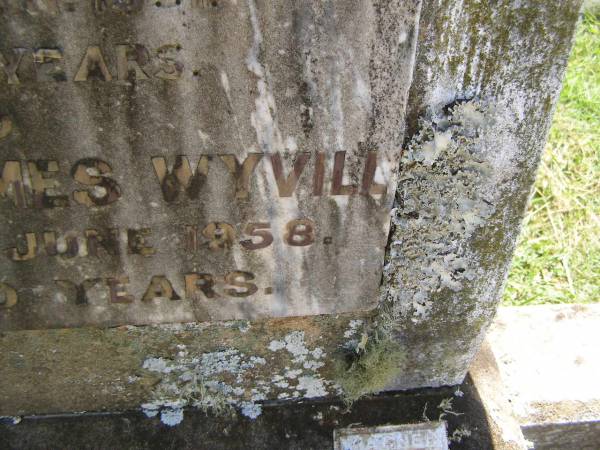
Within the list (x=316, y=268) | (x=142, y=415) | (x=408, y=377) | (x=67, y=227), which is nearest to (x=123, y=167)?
(x=67, y=227)

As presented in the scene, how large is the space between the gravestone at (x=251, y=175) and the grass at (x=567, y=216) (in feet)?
3.02

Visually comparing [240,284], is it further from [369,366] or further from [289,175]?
[369,366]

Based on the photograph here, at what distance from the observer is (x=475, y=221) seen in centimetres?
122

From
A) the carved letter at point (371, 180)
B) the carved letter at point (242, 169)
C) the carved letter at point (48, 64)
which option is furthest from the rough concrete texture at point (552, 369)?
the carved letter at point (48, 64)

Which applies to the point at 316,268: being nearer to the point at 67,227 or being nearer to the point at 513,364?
the point at 67,227

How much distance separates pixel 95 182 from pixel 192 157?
8.0 inches

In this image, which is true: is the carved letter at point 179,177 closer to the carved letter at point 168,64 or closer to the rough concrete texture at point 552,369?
the carved letter at point 168,64

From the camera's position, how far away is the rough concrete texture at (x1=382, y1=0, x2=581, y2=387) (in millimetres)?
968

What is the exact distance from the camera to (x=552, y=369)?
173cm

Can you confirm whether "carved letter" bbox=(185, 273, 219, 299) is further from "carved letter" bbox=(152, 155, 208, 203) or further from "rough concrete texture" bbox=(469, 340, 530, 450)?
"rough concrete texture" bbox=(469, 340, 530, 450)

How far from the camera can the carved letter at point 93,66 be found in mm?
865

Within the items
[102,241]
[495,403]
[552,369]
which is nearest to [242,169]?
[102,241]

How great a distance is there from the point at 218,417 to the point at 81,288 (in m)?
0.63

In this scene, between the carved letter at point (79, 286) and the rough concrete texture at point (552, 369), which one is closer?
the carved letter at point (79, 286)
